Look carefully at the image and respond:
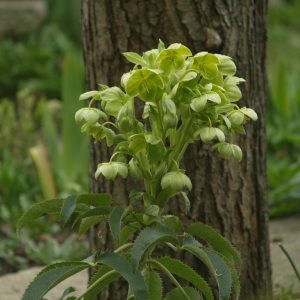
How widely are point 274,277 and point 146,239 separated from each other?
5.10 ft

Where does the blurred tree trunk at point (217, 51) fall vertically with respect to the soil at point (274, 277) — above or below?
above

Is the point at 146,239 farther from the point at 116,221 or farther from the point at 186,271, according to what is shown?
the point at 186,271

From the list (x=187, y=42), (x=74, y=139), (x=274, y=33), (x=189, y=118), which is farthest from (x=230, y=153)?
(x=274, y=33)

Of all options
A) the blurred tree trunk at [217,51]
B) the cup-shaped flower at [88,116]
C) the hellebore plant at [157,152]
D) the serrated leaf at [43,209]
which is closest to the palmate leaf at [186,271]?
the hellebore plant at [157,152]

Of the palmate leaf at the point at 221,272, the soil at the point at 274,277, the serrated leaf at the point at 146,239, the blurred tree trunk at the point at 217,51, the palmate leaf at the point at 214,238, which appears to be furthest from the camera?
the soil at the point at 274,277

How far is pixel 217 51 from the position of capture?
10.1 feet

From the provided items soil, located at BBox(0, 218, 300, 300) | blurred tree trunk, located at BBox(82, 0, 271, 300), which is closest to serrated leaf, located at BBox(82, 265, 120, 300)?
blurred tree trunk, located at BBox(82, 0, 271, 300)

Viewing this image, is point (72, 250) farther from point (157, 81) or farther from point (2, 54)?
point (2, 54)

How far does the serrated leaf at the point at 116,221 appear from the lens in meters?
2.26

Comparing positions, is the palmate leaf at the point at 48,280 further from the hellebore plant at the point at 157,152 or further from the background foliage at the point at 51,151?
the background foliage at the point at 51,151

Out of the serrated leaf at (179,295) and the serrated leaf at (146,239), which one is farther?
the serrated leaf at (179,295)

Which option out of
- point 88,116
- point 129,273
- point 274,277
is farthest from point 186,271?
point 274,277

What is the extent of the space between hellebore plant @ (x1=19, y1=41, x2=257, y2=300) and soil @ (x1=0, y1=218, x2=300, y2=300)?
1.10 meters

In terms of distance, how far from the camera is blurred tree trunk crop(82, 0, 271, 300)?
120 inches
